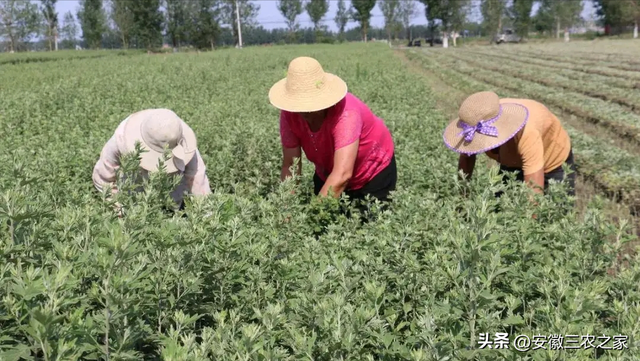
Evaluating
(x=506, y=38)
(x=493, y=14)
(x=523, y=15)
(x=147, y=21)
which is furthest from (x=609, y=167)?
(x=523, y=15)

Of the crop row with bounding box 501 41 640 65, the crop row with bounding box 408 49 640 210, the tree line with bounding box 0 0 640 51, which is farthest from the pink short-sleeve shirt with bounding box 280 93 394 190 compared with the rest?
the tree line with bounding box 0 0 640 51

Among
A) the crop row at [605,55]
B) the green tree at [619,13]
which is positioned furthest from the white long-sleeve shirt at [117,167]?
the green tree at [619,13]

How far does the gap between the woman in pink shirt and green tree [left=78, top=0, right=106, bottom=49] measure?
246ft

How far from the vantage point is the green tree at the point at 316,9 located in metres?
90.5

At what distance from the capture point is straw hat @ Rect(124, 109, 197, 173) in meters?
3.73

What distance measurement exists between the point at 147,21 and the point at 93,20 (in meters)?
11.1

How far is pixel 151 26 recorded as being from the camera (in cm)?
6512

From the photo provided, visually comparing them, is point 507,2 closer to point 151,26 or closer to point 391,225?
point 151,26

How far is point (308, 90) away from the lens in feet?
12.2

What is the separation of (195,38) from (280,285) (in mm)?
70288

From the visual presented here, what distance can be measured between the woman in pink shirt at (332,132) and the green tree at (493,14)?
75043 mm

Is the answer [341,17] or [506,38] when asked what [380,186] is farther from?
[341,17]

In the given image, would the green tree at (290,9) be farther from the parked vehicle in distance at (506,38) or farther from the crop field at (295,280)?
the crop field at (295,280)

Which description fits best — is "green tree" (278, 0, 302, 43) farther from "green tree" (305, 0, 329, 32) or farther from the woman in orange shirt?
the woman in orange shirt
